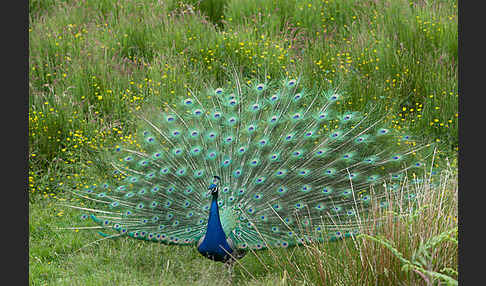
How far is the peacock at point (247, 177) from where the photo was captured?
6406 millimetres

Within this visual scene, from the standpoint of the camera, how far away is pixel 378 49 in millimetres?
9602

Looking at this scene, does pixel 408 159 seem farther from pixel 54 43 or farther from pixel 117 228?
pixel 54 43

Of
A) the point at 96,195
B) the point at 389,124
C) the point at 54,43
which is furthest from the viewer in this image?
the point at 54,43

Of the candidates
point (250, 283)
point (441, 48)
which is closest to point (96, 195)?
point (250, 283)

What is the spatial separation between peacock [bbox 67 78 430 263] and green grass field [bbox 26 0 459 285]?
11.9 inches

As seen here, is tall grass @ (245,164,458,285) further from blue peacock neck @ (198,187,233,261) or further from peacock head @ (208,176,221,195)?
peacock head @ (208,176,221,195)

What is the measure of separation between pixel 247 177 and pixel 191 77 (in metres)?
3.27

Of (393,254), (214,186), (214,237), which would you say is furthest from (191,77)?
(393,254)

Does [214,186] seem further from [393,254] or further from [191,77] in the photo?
[191,77]

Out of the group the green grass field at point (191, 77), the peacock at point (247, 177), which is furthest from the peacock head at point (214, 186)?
the green grass field at point (191, 77)

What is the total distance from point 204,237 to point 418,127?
148 inches

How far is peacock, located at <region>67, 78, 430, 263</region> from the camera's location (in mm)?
6406

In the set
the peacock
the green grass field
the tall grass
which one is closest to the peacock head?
the peacock

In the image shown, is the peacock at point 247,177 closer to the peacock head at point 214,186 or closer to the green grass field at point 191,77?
the peacock head at point 214,186
